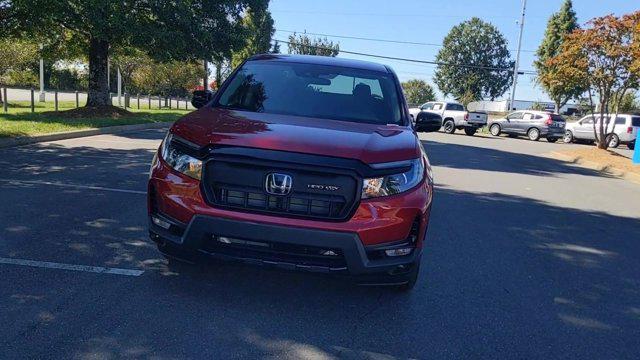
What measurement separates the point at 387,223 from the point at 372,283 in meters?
0.44

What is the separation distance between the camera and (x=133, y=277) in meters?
4.18

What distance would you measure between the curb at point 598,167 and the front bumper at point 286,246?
1298cm

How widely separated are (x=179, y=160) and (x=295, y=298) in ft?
4.23

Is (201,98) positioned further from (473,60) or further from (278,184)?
(473,60)

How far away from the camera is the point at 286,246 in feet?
11.2

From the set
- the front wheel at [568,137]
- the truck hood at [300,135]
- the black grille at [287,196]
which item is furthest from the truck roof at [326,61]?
the front wheel at [568,137]

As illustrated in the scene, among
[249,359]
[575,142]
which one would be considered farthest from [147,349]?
[575,142]

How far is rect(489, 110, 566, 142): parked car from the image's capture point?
30.6 m

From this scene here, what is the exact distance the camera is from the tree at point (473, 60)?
87438 mm

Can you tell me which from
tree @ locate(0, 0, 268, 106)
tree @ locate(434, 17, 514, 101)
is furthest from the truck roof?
tree @ locate(434, 17, 514, 101)

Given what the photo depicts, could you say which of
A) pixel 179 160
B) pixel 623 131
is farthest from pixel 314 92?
pixel 623 131

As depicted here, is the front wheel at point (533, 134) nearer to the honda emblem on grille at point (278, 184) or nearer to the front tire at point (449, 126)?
the front tire at point (449, 126)

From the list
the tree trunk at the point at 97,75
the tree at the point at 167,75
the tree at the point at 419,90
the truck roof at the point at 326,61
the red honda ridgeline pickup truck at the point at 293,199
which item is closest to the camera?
the red honda ridgeline pickup truck at the point at 293,199

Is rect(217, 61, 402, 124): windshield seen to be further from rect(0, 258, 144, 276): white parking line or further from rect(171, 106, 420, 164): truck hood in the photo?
rect(0, 258, 144, 276): white parking line
